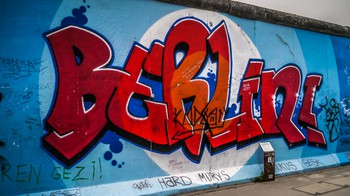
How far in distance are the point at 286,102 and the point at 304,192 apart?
2.59 m

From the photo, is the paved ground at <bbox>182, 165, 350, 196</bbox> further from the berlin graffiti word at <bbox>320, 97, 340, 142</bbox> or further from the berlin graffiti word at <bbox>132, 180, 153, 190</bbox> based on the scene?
the berlin graffiti word at <bbox>320, 97, 340, 142</bbox>

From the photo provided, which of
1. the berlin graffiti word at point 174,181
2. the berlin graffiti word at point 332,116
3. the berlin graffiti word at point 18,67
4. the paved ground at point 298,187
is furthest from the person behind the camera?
the berlin graffiti word at point 332,116

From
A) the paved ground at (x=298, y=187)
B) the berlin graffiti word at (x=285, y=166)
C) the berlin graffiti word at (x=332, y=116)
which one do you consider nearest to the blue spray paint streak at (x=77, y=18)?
the paved ground at (x=298, y=187)

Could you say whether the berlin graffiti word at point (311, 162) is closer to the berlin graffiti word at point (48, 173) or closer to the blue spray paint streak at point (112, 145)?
the blue spray paint streak at point (112, 145)

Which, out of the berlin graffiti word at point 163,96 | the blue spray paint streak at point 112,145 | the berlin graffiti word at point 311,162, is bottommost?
the berlin graffiti word at point 311,162

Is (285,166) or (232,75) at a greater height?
(232,75)

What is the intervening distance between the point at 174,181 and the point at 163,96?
1697 millimetres

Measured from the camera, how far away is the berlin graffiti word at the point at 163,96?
17.0 feet

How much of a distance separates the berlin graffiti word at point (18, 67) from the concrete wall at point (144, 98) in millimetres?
14

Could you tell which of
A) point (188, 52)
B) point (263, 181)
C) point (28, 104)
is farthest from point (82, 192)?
point (263, 181)

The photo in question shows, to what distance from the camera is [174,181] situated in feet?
20.0

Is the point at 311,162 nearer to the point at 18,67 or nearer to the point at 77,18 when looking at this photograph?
the point at 77,18

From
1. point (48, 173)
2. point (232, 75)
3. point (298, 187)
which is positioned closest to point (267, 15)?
point (232, 75)

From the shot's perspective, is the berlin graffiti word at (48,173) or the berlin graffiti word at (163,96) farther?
the berlin graffiti word at (163,96)
